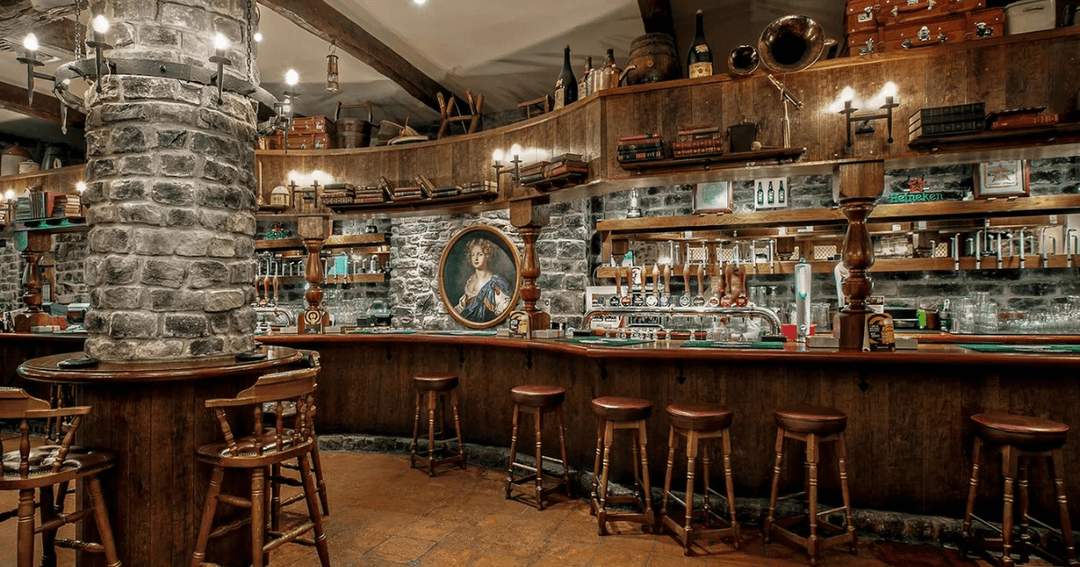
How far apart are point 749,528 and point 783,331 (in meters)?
1.52

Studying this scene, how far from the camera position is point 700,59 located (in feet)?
15.7

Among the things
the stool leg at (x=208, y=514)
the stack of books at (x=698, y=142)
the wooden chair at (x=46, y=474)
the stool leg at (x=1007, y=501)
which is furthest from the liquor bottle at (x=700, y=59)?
the wooden chair at (x=46, y=474)

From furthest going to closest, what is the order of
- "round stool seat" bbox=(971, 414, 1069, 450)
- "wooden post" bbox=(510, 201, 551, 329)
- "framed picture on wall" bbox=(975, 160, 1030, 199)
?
"framed picture on wall" bbox=(975, 160, 1030, 199) < "wooden post" bbox=(510, 201, 551, 329) < "round stool seat" bbox=(971, 414, 1069, 450)

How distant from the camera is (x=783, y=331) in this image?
4391mm

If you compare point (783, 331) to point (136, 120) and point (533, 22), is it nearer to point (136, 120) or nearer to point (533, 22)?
point (533, 22)

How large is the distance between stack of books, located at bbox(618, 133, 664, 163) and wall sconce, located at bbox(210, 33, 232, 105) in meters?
2.59

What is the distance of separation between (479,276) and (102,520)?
5.40m

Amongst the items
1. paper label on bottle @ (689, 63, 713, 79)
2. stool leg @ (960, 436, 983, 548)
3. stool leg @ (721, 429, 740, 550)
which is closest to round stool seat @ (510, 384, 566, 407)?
stool leg @ (721, 429, 740, 550)

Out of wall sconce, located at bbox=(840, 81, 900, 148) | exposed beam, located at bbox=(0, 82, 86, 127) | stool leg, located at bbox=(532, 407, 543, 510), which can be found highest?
exposed beam, located at bbox=(0, 82, 86, 127)

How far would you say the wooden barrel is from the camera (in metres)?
4.73

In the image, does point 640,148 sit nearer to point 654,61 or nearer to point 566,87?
point 654,61

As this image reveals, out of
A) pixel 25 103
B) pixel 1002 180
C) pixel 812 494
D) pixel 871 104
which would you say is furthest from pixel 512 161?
pixel 25 103

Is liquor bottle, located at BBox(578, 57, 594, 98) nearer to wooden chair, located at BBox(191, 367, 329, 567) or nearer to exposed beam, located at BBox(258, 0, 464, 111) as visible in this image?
exposed beam, located at BBox(258, 0, 464, 111)

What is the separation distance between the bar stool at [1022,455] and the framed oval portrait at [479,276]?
5140 millimetres
